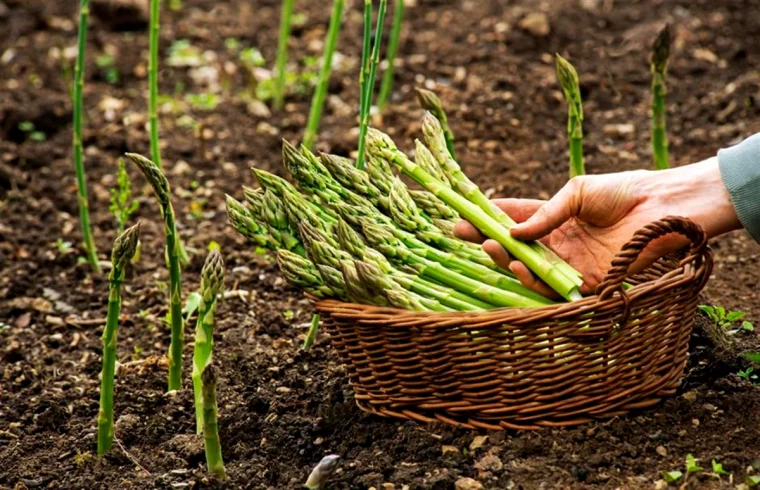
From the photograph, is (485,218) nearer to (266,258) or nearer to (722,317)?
(722,317)

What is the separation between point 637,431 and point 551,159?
2.54 meters

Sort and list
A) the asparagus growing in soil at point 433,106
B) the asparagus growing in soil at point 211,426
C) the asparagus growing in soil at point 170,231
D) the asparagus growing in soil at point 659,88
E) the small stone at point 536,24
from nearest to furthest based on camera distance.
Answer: the asparagus growing in soil at point 211,426
the asparagus growing in soil at point 170,231
the asparagus growing in soil at point 433,106
the asparagus growing in soil at point 659,88
the small stone at point 536,24

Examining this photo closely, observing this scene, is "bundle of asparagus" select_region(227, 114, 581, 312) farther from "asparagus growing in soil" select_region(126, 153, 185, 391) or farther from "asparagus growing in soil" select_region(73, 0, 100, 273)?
"asparagus growing in soil" select_region(73, 0, 100, 273)

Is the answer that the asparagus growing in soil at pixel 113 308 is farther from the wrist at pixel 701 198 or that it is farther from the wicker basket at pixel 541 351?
the wrist at pixel 701 198

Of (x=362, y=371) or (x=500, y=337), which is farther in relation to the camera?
(x=362, y=371)

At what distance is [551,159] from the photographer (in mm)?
5426

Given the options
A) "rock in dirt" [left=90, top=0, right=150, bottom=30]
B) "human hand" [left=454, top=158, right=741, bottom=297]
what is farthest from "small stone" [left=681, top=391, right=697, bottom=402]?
"rock in dirt" [left=90, top=0, right=150, bottom=30]

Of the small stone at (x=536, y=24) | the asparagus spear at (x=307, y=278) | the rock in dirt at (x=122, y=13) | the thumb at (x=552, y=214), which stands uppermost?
the thumb at (x=552, y=214)

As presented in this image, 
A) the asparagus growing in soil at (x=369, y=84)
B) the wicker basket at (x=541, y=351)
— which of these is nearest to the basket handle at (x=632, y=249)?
the wicker basket at (x=541, y=351)

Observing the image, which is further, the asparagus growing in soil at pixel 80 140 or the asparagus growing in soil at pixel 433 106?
the asparagus growing in soil at pixel 80 140

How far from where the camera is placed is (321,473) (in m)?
2.95

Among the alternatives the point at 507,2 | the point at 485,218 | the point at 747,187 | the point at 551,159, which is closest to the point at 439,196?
the point at 485,218

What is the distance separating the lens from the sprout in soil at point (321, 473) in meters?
2.96

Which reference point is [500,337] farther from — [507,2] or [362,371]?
[507,2]
